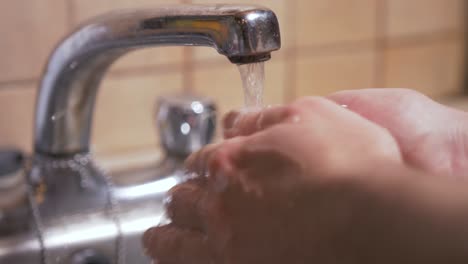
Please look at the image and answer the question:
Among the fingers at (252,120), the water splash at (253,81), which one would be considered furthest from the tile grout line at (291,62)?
the fingers at (252,120)

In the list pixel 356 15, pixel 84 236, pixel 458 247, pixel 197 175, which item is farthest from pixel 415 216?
pixel 356 15

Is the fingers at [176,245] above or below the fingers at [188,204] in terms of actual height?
below

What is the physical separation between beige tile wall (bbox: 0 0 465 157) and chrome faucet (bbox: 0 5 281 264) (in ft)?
0.34

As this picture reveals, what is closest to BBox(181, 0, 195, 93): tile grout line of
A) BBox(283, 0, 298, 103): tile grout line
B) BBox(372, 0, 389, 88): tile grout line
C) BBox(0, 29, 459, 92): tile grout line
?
BBox(0, 29, 459, 92): tile grout line

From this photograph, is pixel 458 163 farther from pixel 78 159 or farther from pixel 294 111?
pixel 78 159

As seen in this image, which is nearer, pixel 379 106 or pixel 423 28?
pixel 379 106

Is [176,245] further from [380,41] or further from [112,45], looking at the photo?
[380,41]

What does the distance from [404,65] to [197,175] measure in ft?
1.87

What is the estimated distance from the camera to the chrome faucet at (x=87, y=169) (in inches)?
19.1

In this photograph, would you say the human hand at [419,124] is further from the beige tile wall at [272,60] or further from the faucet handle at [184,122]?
the beige tile wall at [272,60]

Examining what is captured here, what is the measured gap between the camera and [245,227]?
31 cm

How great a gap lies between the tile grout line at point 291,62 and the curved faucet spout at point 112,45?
0.93 feet

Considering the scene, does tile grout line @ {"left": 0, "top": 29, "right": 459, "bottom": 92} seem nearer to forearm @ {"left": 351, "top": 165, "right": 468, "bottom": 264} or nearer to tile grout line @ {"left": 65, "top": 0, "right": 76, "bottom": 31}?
tile grout line @ {"left": 65, "top": 0, "right": 76, "bottom": 31}

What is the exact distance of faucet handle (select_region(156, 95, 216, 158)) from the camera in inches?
23.6
